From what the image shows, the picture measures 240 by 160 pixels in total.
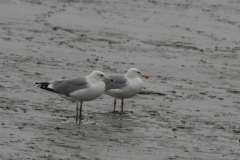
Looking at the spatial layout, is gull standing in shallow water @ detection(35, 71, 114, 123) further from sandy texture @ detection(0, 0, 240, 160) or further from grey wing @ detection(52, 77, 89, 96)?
sandy texture @ detection(0, 0, 240, 160)

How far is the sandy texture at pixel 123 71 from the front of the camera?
945cm

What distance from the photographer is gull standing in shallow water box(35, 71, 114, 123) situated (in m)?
11.1

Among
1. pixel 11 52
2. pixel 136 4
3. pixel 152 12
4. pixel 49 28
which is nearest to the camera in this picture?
pixel 11 52

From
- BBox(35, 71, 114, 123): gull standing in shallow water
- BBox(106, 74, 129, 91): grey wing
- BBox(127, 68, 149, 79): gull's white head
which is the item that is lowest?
BBox(35, 71, 114, 123): gull standing in shallow water

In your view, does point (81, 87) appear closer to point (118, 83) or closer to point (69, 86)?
point (69, 86)

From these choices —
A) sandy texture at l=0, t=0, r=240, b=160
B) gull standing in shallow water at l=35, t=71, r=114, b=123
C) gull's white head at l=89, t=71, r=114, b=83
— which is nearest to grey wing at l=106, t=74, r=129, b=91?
sandy texture at l=0, t=0, r=240, b=160

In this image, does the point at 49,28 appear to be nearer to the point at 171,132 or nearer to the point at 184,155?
the point at 171,132

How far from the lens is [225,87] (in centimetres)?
1472

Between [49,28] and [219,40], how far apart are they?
658 cm

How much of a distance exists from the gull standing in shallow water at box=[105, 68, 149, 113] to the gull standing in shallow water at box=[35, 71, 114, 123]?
0.60 m

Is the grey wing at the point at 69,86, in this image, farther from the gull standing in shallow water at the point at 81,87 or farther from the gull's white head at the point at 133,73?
the gull's white head at the point at 133,73

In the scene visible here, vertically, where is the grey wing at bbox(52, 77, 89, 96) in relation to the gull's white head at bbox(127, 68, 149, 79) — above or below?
below

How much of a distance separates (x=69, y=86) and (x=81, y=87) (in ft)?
0.96

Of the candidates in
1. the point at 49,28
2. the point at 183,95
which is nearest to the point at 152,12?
the point at 49,28
